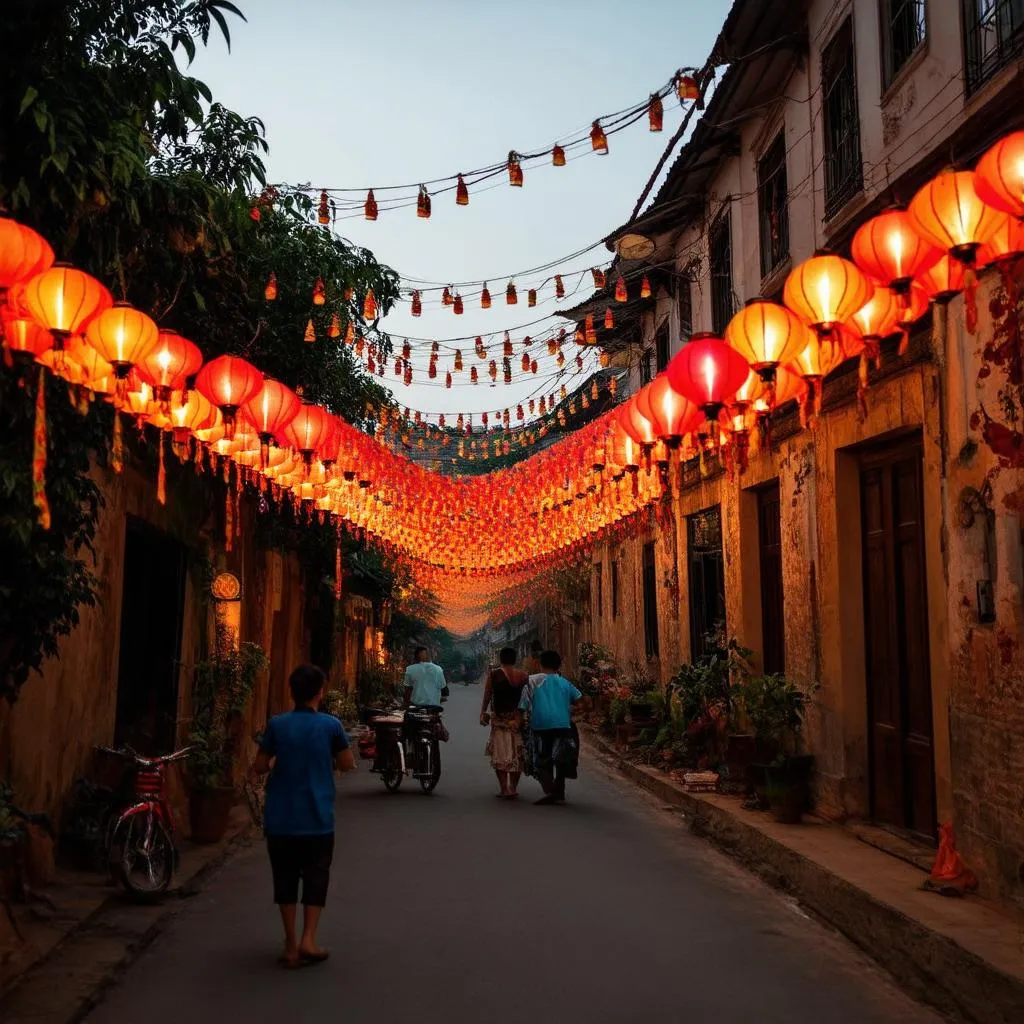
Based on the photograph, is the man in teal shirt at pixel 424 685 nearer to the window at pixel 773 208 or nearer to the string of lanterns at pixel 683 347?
the string of lanterns at pixel 683 347

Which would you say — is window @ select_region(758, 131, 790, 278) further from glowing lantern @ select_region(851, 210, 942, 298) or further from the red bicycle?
the red bicycle

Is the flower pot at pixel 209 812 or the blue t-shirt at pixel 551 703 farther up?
the blue t-shirt at pixel 551 703

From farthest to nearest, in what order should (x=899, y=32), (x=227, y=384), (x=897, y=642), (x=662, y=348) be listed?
(x=662, y=348) < (x=897, y=642) < (x=899, y=32) < (x=227, y=384)

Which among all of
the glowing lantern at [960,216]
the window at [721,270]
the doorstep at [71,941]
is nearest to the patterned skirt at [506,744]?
the doorstep at [71,941]

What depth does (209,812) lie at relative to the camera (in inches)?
412

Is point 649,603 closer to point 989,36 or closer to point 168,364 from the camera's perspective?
point 989,36

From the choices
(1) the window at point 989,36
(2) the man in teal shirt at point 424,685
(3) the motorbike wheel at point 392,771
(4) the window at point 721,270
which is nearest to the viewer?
(1) the window at point 989,36

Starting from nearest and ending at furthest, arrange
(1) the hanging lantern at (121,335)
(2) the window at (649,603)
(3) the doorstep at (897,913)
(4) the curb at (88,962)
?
1. (4) the curb at (88,962)
2. (3) the doorstep at (897,913)
3. (1) the hanging lantern at (121,335)
4. (2) the window at (649,603)

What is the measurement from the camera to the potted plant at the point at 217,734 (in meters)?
10.5

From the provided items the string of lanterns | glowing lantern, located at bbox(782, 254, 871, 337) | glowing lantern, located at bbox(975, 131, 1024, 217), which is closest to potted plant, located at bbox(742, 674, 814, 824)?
the string of lanterns

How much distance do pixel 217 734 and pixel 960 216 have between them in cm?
855

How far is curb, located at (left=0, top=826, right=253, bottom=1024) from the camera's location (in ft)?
18.0

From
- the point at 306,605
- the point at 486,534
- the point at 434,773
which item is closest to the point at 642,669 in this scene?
the point at 486,534

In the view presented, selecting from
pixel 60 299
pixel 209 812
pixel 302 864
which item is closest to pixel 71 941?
pixel 302 864
